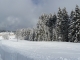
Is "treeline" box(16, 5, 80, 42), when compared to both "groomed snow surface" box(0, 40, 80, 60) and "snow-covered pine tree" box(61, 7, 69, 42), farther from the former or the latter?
"groomed snow surface" box(0, 40, 80, 60)

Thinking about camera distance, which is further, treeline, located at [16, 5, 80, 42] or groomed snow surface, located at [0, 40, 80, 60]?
treeline, located at [16, 5, 80, 42]

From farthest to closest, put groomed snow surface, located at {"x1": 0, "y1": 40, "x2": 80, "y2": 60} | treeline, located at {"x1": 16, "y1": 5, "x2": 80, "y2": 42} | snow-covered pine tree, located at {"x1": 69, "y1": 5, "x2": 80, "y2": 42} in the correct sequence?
treeline, located at {"x1": 16, "y1": 5, "x2": 80, "y2": 42}, snow-covered pine tree, located at {"x1": 69, "y1": 5, "x2": 80, "y2": 42}, groomed snow surface, located at {"x1": 0, "y1": 40, "x2": 80, "y2": 60}

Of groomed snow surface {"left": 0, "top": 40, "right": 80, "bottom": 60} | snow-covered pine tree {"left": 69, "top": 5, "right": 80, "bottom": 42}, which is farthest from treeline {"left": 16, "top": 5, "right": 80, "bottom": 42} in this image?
groomed snow surface {"left": 0, "top": 40, "right": 80, "bottom": 60}

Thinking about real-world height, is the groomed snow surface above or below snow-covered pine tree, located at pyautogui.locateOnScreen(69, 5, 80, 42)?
below

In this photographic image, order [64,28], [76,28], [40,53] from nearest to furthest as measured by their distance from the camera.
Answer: [40,53]
[76,28]
[64,28]

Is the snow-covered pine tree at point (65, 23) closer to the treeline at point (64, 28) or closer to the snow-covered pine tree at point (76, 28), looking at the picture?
the treeline at point (64, 28)

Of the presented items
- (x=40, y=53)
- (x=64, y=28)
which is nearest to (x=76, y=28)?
(x=64, y=28)

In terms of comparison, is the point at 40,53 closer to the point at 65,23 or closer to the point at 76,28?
the point at 76,28

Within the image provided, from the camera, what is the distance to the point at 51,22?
75812 mm

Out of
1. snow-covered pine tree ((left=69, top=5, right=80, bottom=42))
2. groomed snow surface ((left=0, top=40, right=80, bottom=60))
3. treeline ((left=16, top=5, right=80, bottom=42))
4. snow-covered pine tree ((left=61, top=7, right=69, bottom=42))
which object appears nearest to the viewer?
groomed snow surface ((left=0, top=40, right=80, bottom=60))

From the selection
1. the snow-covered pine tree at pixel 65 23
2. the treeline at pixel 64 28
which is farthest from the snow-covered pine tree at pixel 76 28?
the snow-covered pine tree at pixel 65 23

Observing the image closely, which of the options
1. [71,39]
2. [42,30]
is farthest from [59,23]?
[71,39]

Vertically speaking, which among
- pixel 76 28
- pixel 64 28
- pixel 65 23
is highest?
pixel 65 23

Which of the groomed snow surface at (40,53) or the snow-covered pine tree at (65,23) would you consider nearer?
the groomed snow surface at (40,53)
